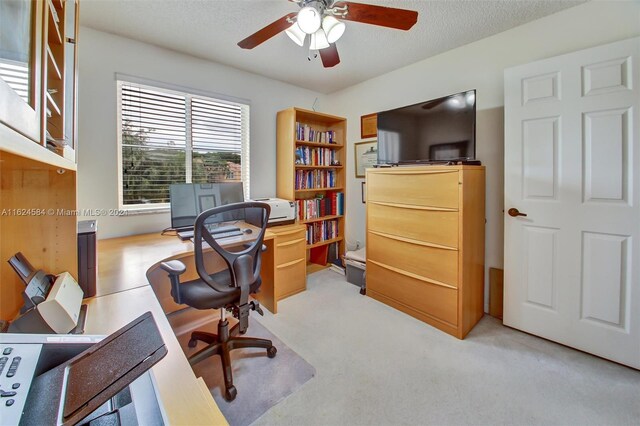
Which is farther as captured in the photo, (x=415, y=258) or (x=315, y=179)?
(x=315, y=179)

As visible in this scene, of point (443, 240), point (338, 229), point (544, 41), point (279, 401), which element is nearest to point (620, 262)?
point (443, 240)

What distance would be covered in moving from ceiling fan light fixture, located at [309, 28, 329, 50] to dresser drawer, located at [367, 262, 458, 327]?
1.89 metres

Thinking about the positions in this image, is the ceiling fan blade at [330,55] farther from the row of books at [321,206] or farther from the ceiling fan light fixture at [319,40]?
the row of books at [321,206]

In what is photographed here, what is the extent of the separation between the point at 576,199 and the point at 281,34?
8.06 feet

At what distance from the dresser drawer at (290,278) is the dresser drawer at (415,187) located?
39.4 inches

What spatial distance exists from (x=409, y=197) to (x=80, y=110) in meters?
2.63

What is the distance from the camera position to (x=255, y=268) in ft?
5.98

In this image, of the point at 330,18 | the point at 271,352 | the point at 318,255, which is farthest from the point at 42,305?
the point at 318,255

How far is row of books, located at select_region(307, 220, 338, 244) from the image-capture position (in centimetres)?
340

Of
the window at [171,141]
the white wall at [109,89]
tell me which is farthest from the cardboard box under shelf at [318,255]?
the white wall at [109,89]

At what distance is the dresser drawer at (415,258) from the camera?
208cm

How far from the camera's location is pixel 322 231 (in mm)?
3500

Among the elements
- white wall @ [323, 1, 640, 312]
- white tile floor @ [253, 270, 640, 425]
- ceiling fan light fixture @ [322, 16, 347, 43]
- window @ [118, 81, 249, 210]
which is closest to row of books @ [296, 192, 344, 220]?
window @ [118, 81, 249, 210]

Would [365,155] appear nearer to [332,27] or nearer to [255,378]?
[332,27]
